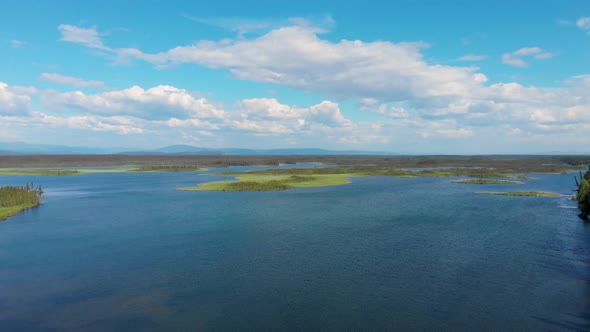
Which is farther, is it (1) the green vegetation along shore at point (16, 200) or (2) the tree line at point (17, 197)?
(2) the tree line at point (17, 197)

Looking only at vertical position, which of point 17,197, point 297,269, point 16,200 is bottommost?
point 297,269

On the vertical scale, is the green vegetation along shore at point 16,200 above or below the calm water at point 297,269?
above

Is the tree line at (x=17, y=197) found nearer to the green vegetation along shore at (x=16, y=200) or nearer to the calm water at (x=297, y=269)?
the green vegetation along shore at (x=16, y=200)

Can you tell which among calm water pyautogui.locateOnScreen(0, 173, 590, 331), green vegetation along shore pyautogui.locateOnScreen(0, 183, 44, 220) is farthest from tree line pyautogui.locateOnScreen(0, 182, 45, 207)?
calm water pyautogui.locateOnScreen(0, 173, 590, 331)

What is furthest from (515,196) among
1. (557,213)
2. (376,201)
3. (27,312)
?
(27,312)

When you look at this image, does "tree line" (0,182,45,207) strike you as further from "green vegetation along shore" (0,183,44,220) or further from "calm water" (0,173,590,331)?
"calm water" (0,173,590,331)

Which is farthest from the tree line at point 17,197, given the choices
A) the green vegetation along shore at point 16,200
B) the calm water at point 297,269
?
the calm water at point 297,269

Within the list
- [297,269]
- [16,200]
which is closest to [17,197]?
[16,200]

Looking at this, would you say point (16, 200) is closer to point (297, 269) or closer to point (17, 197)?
point (17, 197)

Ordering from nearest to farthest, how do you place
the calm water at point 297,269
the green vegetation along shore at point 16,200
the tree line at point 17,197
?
1. the calm water at point 297,269
2. the green vegetation along shore at point 16,200
3. the tree line at point 17,197
